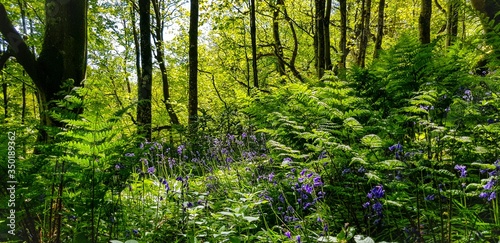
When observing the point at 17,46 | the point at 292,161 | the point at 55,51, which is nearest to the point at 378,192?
the point at 292,161

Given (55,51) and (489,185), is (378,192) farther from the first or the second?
(55,51)

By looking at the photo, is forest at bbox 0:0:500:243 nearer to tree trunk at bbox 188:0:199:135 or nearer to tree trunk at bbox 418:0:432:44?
tree trunk at bbox 188:0:199:135

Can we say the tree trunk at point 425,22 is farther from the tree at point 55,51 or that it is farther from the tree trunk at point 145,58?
the tree at point 55,51

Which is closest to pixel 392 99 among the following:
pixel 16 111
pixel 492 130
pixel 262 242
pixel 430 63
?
pixel 430 63

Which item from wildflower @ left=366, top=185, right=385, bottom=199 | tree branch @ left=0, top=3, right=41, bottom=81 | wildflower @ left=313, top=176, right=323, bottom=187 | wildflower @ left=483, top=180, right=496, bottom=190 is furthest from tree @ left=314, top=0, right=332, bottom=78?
wildflower @ left=483, top=180, right=496, bottom=190

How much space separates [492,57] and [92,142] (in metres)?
3.53

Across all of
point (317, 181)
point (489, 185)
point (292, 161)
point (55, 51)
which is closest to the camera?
point (489, 185)

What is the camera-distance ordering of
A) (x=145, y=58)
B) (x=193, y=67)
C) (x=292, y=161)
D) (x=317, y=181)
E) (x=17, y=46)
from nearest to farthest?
(x=317, y=181), (x=292, y=161), (x=17, y=46), (x=145, y=58), (x=193, y=67)

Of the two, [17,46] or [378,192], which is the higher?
[17,46]

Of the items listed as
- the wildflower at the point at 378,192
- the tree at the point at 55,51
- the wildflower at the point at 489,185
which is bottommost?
the wildflower at the point at 378,192

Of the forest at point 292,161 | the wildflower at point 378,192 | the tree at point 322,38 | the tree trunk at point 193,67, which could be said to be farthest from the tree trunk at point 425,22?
the wildflower at point 378,192

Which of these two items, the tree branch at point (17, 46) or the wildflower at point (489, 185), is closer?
the wildflower at point (489, 185)

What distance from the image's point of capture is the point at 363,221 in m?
2.58

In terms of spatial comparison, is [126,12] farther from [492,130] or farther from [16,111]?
[492,130]
